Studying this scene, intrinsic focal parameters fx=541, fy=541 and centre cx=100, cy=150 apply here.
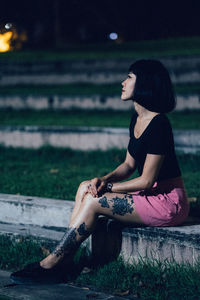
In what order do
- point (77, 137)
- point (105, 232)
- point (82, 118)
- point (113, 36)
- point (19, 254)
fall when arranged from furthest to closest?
point (113, 36)
point (82, 118)
point (77, 137)
point (19, 254)
point (105, 232)

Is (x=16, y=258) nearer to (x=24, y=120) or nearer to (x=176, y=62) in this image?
(x=24, y=120)

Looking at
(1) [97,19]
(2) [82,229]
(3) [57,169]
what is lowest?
(3) [57,169]

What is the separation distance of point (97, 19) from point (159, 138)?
24650 millimetres

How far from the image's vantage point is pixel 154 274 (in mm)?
3959

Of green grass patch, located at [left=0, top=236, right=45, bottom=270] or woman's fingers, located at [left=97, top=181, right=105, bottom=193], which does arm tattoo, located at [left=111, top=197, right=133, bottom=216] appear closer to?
woman's fingers, located at [left=97, top=181, right=105, bottom=193]

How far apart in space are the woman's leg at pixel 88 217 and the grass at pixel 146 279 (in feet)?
0.86

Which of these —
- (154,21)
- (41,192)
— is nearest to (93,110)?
(41,192)

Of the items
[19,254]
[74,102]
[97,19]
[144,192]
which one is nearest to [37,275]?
[19,254]

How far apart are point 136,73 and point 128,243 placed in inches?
52.8

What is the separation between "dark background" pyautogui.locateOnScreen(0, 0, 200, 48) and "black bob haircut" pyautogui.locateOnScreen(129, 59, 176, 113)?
21.1 meters

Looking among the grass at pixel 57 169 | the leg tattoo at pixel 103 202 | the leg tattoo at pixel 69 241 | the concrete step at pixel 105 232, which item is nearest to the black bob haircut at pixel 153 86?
the leg tattoo at pixel 103 202

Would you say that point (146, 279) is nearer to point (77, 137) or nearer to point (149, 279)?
point (149, 279)

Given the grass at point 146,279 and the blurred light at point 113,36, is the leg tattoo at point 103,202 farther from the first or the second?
the blurred light at point 113,36

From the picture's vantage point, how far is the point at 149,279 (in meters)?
3.93
